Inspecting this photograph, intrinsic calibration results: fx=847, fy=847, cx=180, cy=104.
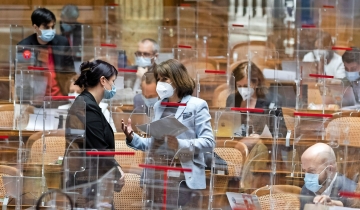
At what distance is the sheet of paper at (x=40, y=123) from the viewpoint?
523 centimetres

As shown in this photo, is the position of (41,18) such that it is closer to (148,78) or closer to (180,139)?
(148,78)

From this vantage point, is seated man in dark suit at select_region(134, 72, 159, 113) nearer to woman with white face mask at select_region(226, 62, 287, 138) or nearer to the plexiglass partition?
woman with white face mask at select_region(226, 62, 287, 138)

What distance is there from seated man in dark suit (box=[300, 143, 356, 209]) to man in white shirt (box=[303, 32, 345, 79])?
2.54 meters

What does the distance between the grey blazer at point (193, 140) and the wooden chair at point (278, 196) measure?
30 centimetres

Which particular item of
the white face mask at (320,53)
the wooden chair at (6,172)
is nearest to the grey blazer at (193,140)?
the wooden chair at (6,172)

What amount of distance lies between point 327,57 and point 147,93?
5.81ft

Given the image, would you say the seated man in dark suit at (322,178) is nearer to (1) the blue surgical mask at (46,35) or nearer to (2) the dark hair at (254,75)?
(2) the dark hair at (254,75)

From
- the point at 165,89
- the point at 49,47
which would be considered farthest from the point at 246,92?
the point at 165,89

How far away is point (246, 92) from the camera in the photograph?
6176 mm

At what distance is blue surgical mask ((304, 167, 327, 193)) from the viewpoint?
411 cm

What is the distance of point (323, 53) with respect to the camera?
23.1 ft

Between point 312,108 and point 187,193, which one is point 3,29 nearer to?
point 312,108

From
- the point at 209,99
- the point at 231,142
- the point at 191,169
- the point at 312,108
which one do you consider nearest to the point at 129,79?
the point at 209,99

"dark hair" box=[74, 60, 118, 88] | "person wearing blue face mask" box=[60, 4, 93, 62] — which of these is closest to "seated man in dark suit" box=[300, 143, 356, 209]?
"dark hair" box=[74, 60, 118, 88]
